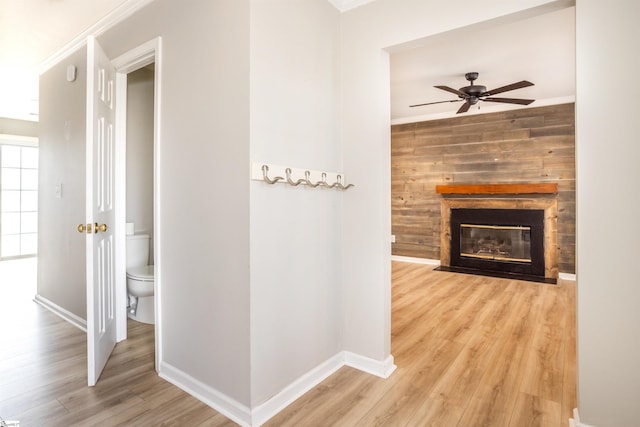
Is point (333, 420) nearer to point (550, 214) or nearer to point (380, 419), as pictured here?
point (380, 419)

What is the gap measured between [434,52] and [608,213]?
231 centimetres

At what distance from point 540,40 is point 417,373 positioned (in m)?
2.90

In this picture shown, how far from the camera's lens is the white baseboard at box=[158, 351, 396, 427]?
1726 millimetres

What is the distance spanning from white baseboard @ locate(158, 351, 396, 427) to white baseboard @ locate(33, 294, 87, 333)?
128 centimetres

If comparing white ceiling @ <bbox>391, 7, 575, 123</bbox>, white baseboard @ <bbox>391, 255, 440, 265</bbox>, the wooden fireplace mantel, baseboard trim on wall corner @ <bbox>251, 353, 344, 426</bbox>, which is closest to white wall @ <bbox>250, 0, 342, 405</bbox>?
baseboard trim on wall corner @ <bbox>251, 353, 344, 426</bbox>

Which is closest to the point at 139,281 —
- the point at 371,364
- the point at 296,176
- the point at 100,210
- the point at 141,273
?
the point at 141,273

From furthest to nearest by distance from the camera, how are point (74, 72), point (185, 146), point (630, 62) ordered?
point (74, 72), point (185, 146), point (630, 62)

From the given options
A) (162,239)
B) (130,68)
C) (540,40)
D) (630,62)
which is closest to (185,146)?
(162,239)

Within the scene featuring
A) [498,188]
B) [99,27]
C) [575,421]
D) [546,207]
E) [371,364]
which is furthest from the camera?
[498,188]

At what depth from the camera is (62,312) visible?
10.5 ft

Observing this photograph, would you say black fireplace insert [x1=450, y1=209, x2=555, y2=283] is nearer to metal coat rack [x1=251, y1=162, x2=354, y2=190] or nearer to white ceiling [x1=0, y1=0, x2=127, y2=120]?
metal coat rack [x1=251, y1=162, x2=354, y2=190]

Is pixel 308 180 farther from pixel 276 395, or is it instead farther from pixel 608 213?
pixel 608 213

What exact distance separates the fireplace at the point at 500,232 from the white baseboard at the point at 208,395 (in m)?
4.27

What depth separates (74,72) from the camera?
2941 mm
